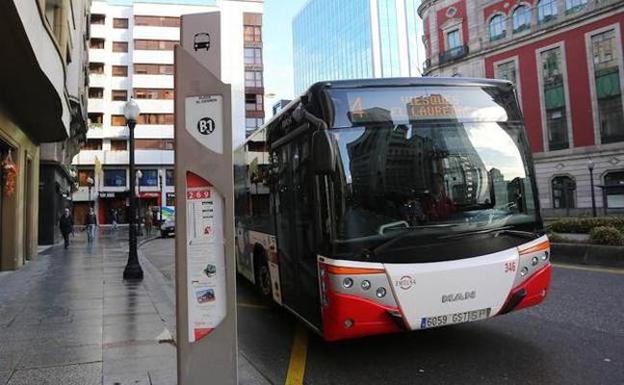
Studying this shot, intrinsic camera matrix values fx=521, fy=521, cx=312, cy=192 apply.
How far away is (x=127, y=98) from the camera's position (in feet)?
189

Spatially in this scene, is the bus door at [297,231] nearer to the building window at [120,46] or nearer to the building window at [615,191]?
the building window at [615,191]

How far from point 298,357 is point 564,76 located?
43052 millimetres

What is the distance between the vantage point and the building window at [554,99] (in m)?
42.2

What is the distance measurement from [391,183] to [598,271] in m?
7.11

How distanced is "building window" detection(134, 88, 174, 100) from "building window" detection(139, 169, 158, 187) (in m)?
8.32

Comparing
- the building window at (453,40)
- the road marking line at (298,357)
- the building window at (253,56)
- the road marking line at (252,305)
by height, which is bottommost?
the road marking line at (298,357)

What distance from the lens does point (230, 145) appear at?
394 cm

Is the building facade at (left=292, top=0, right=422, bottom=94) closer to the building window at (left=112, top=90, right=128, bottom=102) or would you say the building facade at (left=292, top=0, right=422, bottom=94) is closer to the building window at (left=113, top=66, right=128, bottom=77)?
the building window at (left=113, top=66, right=128, bottom=77)

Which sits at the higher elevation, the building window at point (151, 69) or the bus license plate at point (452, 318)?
the building window at point (151, 69)

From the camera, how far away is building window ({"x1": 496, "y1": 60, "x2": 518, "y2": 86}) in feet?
150

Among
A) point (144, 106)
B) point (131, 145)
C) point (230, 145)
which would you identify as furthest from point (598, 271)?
point (144, 106)

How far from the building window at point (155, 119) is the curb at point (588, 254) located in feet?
169

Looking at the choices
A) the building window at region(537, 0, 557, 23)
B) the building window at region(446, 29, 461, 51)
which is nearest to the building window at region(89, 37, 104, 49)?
the building window at region(446, 29, 461, 51)

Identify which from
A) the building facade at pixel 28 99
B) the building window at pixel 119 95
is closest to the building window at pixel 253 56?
the building window at pixel 119 95
